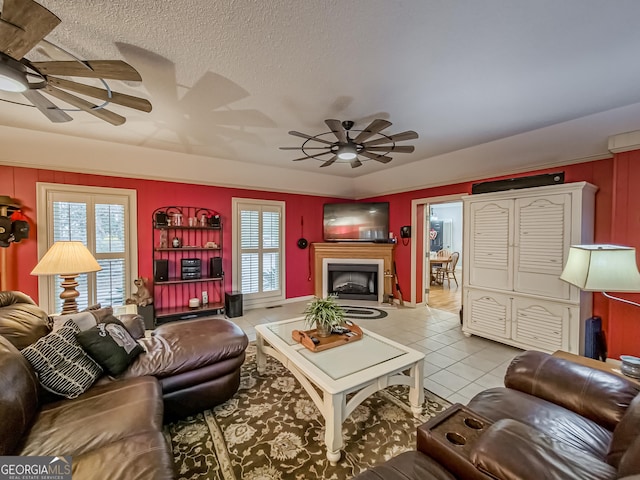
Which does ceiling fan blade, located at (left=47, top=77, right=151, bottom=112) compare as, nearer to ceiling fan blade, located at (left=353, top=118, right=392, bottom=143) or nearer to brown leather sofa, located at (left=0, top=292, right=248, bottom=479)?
brown leather sofa, located at (left=0, top=292, right=248, bottom=479)

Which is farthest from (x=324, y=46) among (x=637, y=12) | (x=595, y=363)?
(x=595, y=363)

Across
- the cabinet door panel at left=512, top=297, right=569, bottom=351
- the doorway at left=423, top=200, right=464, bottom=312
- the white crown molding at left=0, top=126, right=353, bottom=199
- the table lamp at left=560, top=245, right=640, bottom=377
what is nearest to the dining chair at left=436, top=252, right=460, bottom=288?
the doorway at left=423, top=200, right=464, bottom=312

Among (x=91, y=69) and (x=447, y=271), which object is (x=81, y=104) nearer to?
(x=91, y=69)

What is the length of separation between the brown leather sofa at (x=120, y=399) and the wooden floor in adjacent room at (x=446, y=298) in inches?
170

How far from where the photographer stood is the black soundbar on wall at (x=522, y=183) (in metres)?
3.04

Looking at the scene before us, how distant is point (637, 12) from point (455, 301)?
5.07 m

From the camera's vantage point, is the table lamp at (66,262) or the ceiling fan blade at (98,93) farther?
the table lamp at (66,262)

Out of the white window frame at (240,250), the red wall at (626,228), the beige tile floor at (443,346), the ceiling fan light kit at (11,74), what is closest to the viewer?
the ceiling fan light kit at (11,74)

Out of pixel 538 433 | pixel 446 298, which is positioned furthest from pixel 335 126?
pixel 446 298

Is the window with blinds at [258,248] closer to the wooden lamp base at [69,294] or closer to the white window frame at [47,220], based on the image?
the white window frame at [47,220]

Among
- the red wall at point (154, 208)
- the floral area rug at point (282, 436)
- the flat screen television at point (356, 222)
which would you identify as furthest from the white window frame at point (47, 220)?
the flat screen television at point (356, 222)

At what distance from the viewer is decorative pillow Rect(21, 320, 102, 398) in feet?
4.96

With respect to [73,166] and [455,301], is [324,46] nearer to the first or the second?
[73,166]

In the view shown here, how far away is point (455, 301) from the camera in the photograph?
18.6 ft
